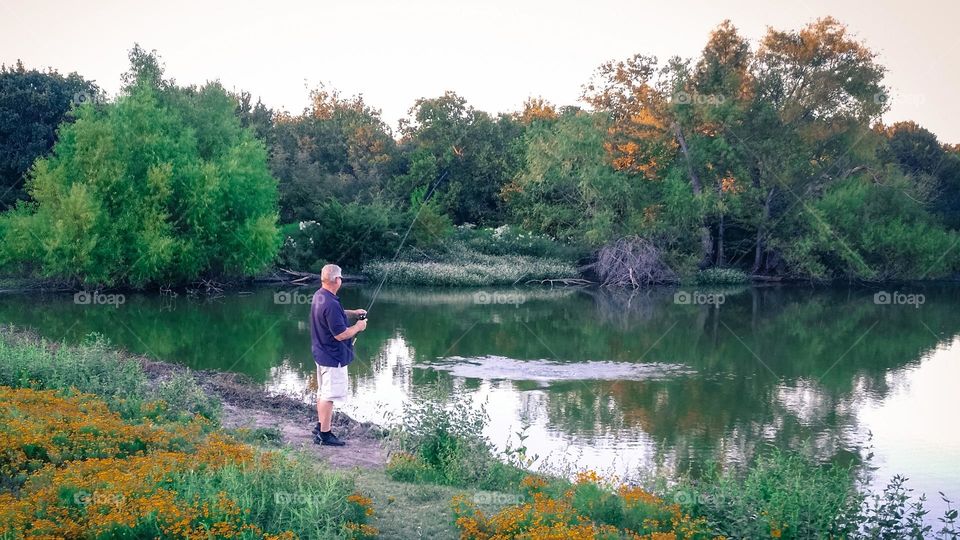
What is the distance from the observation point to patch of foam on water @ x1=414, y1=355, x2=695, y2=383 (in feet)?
60.6

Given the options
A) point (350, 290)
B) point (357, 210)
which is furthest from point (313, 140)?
point (350, 290)

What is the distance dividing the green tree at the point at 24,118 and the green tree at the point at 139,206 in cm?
578

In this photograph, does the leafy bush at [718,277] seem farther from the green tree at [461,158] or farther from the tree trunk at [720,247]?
the green tree at [461,158]

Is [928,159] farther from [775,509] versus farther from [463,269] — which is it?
[775,509]

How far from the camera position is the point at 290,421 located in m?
13.2

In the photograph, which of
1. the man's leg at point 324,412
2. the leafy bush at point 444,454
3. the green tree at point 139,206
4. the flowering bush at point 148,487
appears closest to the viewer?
the flowering bush at point 148,487

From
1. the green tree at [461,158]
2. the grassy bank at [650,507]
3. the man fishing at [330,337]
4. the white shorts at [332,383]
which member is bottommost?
the grassy bank at [650,507]

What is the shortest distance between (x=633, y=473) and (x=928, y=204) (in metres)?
43.7

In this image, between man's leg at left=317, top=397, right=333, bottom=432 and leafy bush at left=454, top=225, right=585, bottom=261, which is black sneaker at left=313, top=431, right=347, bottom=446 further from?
leafy bush at left=454, top=225, right=585, bottom=261

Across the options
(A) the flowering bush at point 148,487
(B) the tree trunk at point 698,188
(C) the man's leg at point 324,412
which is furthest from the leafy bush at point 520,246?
(A) the flowering bush at point 148,487

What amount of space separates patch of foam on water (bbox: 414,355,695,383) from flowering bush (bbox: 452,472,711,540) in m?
9.38

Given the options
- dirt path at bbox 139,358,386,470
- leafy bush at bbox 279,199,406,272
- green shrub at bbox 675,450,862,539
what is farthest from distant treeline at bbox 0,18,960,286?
green shrub at bbox 675,450,862,539

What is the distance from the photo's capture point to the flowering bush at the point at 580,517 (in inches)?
280

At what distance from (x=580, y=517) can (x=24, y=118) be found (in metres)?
42.3
